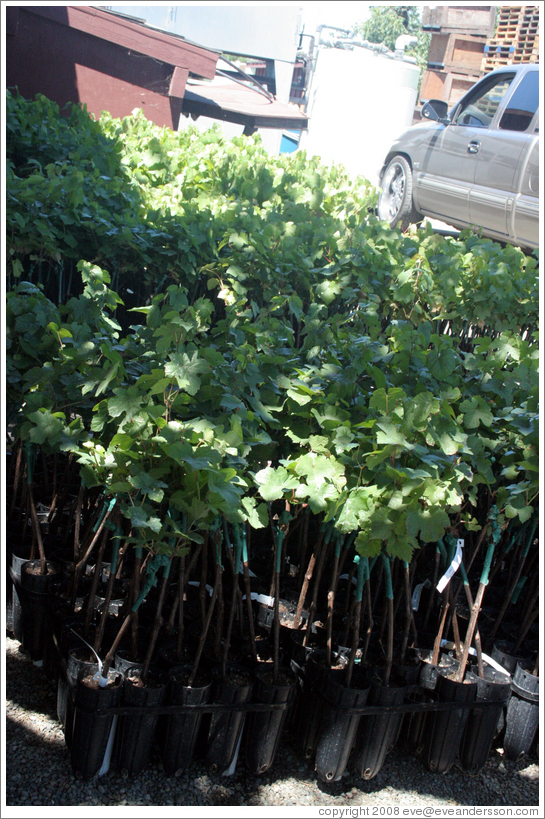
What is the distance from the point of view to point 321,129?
39.6 feet

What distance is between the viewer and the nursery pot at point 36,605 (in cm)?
224

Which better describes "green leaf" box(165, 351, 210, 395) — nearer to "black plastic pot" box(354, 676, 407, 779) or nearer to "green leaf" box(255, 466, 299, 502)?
"green leaf" box(255, 466, 299, 502)

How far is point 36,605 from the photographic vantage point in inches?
88.5

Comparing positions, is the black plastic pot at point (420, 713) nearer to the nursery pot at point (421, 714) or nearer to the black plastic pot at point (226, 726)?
the nursery pot at point (421, 714)

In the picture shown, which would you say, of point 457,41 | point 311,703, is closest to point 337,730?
point 311,703

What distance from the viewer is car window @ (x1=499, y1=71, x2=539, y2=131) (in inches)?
295

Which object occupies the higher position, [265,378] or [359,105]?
[359,105]

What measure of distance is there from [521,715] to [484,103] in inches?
325

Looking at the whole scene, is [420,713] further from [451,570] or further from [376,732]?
[451,570]

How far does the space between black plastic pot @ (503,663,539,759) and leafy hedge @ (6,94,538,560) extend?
21.5 inches

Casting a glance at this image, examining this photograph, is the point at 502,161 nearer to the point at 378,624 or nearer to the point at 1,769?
the point at 378,624

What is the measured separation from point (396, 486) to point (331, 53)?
11.2 m

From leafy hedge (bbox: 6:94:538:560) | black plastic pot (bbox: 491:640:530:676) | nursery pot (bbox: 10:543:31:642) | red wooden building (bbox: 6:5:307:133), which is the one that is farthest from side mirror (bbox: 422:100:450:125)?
nursery pot (bbox: 10:543:31:642)

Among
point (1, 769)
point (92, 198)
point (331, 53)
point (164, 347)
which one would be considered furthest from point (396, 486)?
point (331, 53)
